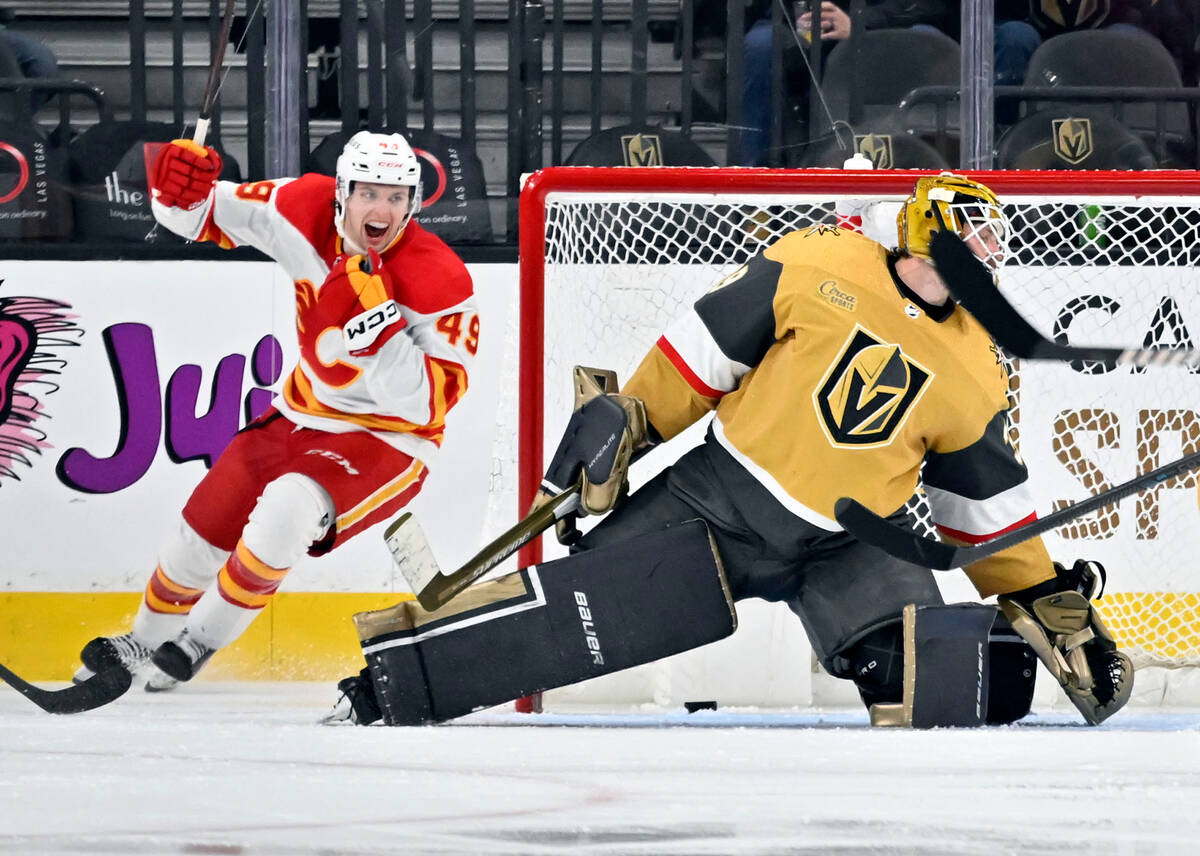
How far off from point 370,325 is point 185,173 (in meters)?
0.46

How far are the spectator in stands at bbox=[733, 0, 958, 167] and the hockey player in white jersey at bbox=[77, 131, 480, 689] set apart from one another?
2.59 feet

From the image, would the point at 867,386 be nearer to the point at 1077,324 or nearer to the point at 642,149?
the point at 1077,324

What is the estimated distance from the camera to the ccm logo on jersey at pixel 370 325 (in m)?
2.90

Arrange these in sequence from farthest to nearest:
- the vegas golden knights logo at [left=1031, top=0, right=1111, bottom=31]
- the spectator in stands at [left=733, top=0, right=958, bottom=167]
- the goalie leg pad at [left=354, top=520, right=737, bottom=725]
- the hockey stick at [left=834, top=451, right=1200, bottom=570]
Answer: the vegas golden knights logo at [left=1031, top=0, right=1111, bottom=31], the spectator in stands at [left=733, top=0, right=958, bottom=167], the goalie leg pad at [left=354, top=520, right=737, bottom=725], the hockey stick at [left=834, top=451, right=1200, bottom=570]

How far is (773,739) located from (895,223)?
3.18 feet

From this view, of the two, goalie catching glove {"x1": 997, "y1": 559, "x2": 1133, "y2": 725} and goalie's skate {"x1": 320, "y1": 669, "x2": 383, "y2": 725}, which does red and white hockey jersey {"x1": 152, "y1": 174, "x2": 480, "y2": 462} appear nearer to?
goalie's skate {"x1": 320, "y1": 669, "x2": 383, "y2": 725}

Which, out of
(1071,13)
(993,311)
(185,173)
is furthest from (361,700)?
(1071,13)

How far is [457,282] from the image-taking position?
302 cm

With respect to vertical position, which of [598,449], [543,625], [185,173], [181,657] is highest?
[185,173]

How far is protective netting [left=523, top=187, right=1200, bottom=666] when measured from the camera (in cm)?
285

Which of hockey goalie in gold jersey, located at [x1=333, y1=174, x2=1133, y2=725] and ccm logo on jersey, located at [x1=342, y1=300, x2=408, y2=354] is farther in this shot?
ccm logo on jersey, located at [x1=342, y1=300, x2=408, y2=354]

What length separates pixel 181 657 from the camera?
2967 millimetres

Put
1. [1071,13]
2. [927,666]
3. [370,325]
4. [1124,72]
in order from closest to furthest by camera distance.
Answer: [927,666] → [370,325] → [1124,72] → [1071,13]

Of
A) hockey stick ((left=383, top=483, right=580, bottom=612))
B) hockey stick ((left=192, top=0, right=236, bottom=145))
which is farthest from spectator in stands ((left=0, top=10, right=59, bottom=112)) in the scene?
hockey stick ((left=383, top=483, right=580, bottom=612))
